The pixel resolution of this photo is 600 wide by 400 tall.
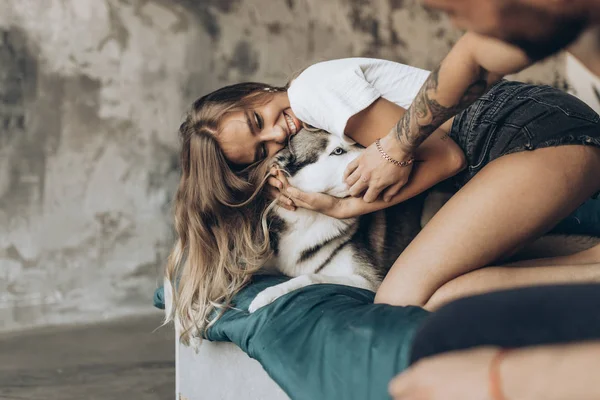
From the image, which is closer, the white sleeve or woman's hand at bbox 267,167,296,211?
the white sleeve

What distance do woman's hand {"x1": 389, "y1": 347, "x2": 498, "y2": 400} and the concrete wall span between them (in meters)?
3.26

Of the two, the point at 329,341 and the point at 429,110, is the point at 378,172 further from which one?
the point at 329,341

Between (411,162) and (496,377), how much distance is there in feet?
3.35

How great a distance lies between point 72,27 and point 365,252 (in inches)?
97.0

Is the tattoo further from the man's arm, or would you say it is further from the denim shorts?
the man's arm

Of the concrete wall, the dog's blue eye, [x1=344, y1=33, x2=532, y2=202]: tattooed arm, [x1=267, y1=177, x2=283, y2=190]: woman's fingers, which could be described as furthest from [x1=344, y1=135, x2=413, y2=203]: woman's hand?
the concrete wall

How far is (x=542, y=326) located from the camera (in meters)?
0.51

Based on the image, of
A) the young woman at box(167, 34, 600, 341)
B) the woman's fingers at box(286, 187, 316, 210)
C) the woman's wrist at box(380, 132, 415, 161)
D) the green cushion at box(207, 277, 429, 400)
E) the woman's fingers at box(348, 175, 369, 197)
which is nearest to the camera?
the green cushion at box(207, 277, 429, 400)

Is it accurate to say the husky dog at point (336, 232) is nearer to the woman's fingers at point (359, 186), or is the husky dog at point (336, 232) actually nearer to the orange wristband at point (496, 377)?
the woman's fingers at point (359, 186)

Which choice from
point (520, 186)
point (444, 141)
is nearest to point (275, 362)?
point (520, 186)

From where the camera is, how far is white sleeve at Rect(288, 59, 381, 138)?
59.9 inches

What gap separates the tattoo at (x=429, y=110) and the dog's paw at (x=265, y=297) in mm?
470

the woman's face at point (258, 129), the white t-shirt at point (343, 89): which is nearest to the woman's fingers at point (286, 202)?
the woman's face at point (258, 129)

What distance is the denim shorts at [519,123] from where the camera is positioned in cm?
139
